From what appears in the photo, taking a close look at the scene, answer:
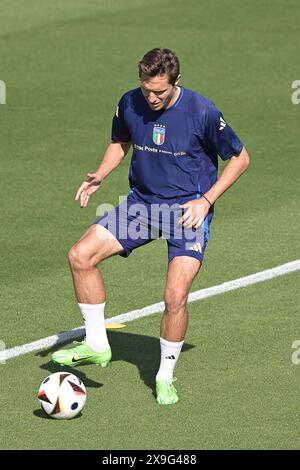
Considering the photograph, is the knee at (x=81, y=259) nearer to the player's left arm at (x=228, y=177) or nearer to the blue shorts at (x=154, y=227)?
the blue shorts at (x=154, y=227)

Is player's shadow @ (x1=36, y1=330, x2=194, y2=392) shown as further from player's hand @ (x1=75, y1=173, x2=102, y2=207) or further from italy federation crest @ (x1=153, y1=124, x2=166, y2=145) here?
italy federation crest @ (x1=153, y1=124, x2=166, y2=145)

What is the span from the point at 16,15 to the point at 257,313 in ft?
46.2

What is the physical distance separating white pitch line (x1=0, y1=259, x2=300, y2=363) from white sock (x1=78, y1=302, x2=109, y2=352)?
79 cm

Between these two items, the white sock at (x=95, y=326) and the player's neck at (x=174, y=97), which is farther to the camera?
the white sock at (x=95, y=326)

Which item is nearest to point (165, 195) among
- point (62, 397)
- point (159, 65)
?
point (159, 65)

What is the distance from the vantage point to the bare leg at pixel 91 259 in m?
10.1

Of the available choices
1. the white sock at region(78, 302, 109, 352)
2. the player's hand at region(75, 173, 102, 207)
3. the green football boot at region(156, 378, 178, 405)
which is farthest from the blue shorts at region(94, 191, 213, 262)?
the green football boot at region(156, 378, 178, 405)

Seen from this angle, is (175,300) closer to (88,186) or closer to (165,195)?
(165,195)

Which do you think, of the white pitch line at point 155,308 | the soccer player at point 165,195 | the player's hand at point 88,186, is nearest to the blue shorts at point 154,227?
the soccer player at point 165,195

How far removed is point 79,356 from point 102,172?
1.51 metres

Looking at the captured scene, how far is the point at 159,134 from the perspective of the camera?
10.1 meters

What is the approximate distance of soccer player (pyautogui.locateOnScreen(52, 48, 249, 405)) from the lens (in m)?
9.84

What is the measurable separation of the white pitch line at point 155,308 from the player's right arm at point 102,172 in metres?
1.32

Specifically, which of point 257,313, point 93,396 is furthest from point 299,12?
point 93,396
